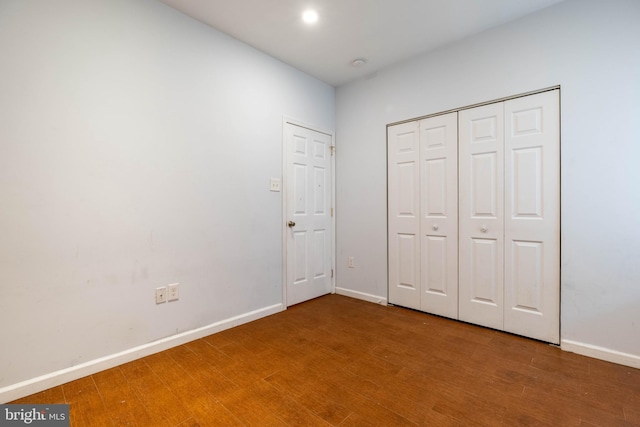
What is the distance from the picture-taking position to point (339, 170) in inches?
144

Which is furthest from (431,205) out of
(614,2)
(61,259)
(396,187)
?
(61,259)

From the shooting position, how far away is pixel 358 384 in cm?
176

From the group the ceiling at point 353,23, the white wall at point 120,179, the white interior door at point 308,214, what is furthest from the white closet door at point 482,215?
the white wall at point 120,179

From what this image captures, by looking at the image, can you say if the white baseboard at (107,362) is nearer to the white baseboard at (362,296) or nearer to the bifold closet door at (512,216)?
the white baseboard at (362,296)

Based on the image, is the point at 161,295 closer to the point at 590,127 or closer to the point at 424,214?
the point at 424,214

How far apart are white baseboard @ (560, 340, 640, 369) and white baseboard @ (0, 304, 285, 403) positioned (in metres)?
2.60

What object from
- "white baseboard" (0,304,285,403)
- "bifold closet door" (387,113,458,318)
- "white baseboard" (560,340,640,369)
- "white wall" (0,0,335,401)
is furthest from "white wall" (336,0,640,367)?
"white baseboard" (0,304,285,403)

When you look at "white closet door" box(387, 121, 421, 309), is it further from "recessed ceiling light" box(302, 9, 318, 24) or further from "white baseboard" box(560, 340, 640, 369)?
"recessed ceiling light" box(302, 9, 318, 24)

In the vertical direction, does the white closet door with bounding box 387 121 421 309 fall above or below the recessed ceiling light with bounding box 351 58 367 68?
below

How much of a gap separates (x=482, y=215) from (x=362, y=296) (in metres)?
1.60

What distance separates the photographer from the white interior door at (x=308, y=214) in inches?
124

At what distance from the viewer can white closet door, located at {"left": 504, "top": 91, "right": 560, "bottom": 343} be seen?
2.24 metres

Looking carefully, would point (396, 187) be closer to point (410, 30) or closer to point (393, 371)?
point (410, 30)

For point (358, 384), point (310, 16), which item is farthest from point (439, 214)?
point (310, 16)
